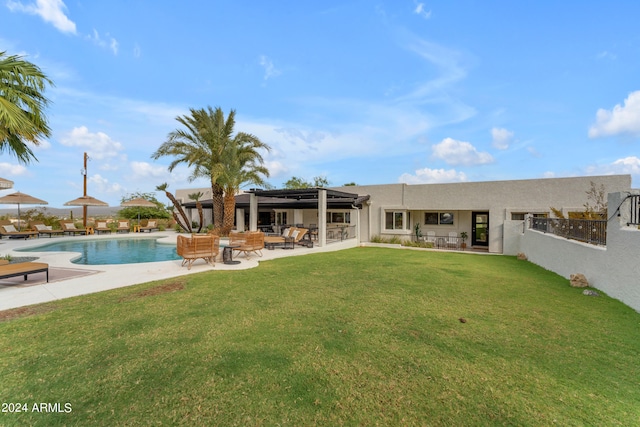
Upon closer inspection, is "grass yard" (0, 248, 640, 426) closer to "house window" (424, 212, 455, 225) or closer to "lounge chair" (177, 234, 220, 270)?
"lounge chair" (177, 234, 220, 270)

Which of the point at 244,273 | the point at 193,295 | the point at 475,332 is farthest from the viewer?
the point at 244,273

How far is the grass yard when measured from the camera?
2959 millimetres

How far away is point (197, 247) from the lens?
10.9 meters

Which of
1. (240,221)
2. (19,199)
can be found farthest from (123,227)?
(240,221)

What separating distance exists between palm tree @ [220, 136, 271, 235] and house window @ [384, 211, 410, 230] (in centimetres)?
1103

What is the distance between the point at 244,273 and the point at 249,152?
48.0 ft

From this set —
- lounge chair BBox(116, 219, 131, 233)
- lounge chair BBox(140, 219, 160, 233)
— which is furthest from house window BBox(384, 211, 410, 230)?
lounge chair BBox(116, 219, 131, 233)

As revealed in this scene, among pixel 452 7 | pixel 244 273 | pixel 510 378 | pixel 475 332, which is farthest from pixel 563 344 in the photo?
pixel 452 7

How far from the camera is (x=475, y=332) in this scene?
4.91 metres

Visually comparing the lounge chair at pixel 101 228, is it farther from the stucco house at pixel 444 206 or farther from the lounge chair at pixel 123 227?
the stucco house at pixel 444 206

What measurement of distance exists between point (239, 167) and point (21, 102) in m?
13.5

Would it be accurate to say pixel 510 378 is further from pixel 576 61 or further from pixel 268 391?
pixel 576 61

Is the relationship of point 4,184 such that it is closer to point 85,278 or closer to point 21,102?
point 21,102

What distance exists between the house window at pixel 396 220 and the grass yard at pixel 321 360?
47.2ft
